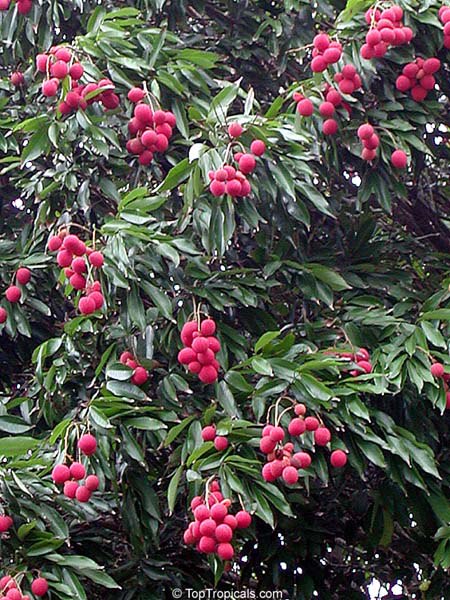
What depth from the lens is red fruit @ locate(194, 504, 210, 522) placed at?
2635 millimetres

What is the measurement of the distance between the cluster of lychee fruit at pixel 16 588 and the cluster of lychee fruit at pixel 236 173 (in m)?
1.15

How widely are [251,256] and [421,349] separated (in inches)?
29.7

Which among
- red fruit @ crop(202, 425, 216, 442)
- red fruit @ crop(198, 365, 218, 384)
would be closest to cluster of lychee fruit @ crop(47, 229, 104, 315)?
red fruit @ crop(198, 365, 218, 384)

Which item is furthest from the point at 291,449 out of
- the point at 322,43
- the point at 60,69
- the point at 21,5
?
the point at 21,5

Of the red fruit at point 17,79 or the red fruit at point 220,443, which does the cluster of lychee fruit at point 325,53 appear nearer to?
the red fruit at point 220,443

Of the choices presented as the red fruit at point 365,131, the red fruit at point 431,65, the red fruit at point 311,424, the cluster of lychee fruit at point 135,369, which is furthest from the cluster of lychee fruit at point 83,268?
the red fruit at point 431,65

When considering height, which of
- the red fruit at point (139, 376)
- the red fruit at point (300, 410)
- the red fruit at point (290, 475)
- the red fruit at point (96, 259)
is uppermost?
the red fruit at point (96, 259)

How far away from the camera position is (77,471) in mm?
2760

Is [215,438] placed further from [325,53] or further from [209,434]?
[325,53]

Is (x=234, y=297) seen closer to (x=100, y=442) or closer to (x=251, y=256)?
(x=251, y=256)

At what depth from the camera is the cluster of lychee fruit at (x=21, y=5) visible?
370 cm

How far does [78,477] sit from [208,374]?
467 millimetres

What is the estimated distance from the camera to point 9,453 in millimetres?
2721

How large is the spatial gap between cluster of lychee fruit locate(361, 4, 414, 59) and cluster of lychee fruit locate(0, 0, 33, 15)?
1.30 metres
